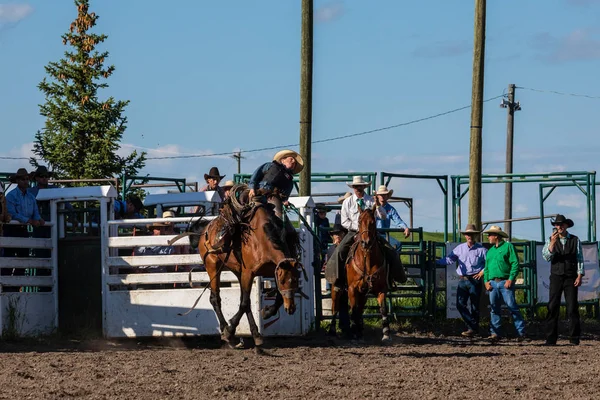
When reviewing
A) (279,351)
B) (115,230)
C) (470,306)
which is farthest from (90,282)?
(470,306)

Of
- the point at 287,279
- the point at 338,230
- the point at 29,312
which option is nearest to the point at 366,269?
the point at 338,230

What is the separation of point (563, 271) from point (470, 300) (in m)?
1.81

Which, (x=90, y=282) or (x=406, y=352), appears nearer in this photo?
(x=406, y=352)

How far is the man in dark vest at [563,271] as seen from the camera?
1642 cm

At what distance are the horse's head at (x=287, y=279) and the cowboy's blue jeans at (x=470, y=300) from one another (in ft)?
18.1

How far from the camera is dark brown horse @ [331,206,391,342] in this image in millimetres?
14883

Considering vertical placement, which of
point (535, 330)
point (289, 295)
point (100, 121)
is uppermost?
point (100, 121)

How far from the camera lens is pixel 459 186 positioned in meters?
24.7

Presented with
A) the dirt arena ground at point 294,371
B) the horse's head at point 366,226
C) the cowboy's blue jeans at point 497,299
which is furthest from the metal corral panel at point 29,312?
the cowboy's blue jeans at point 497,299

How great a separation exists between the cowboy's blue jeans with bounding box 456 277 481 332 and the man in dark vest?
1.41 metres

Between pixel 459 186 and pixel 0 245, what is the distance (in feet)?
41.7

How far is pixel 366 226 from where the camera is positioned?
1484 cm

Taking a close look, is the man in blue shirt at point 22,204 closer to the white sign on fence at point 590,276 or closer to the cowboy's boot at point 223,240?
the cowboy's boot at point 223,240

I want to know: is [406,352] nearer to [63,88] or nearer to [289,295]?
[289,295]
